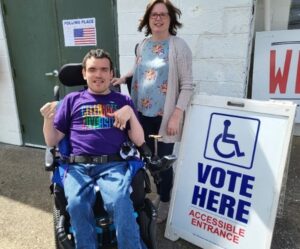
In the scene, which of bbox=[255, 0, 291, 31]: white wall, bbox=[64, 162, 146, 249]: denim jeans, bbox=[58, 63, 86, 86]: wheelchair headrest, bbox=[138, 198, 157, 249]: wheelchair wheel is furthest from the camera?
bbox=[255, 0, 291, 31]: white wall

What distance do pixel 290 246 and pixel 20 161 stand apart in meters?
3.12

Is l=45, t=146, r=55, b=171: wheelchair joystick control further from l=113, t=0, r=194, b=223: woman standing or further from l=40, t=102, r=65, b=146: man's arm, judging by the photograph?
l=113, t=0, r=194, b=223: woman standing

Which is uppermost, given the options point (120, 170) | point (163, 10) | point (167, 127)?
point (163, 10)

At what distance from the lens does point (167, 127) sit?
2273 millimetres

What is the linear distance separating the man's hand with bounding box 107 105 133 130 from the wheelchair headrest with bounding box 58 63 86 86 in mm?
518

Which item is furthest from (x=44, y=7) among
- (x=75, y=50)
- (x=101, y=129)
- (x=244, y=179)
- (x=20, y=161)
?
(x=244, y=179)

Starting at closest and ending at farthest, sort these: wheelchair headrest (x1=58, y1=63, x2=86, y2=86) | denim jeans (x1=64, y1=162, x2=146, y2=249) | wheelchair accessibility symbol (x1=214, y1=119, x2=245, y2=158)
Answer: denim jeans (x1=64, y1=162, x2=146, y2=249), wheelchair accessibility symbol (x1=214, y1=119, x2=245, y2=158), wheelchair headrest (x1=58, y1=63, x2=86, y2=86)

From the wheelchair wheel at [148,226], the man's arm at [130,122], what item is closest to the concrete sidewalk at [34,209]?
the wheelchair wheel at [148,226]

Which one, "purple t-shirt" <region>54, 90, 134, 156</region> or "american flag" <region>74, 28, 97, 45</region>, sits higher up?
"american flag" <region>74, 28, 97, 45</region>

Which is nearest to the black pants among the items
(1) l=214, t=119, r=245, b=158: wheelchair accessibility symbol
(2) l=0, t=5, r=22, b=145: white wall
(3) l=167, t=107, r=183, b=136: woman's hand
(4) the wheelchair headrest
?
(3) l=167, t=107, r=183, b=136: woman's hand

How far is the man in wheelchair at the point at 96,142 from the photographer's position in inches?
70.7

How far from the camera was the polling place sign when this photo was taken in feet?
6.56

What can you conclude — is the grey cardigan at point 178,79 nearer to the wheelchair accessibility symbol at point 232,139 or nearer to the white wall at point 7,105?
the wheelchair accessibility symbol at point 232,139

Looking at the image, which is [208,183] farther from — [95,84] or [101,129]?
[95,84]
